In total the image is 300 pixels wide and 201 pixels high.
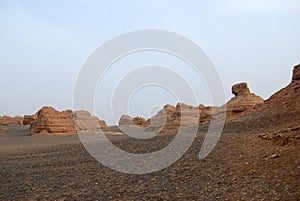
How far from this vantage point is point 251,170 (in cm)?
758

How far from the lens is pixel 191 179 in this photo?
314 inches

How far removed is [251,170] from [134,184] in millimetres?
2989

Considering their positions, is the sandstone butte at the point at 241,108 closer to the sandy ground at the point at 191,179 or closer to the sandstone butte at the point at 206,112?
the sandstone butte at the point at 206,112

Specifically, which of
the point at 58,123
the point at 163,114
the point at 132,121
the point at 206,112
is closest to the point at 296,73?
the point at 206,112

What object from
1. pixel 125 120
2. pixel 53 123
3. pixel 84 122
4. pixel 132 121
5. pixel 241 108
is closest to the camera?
pixel 241 108

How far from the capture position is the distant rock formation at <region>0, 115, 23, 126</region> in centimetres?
6092

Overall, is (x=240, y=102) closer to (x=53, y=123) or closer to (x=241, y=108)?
(x=241, y=108)

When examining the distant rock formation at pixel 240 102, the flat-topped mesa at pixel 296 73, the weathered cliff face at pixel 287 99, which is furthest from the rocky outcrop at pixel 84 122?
the flat-topped mesa at pixel 296 73

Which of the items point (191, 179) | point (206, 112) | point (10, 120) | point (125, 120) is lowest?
point (191, 179)

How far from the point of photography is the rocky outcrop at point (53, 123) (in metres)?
34.3

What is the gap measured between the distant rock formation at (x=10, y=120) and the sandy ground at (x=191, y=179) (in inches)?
2123

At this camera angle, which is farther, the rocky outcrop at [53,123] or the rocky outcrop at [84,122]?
the rocky outcrop at [84,122]

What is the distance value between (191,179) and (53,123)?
29.0m

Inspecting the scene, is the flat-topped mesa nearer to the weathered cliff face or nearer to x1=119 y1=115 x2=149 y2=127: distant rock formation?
the weathered cliff face
